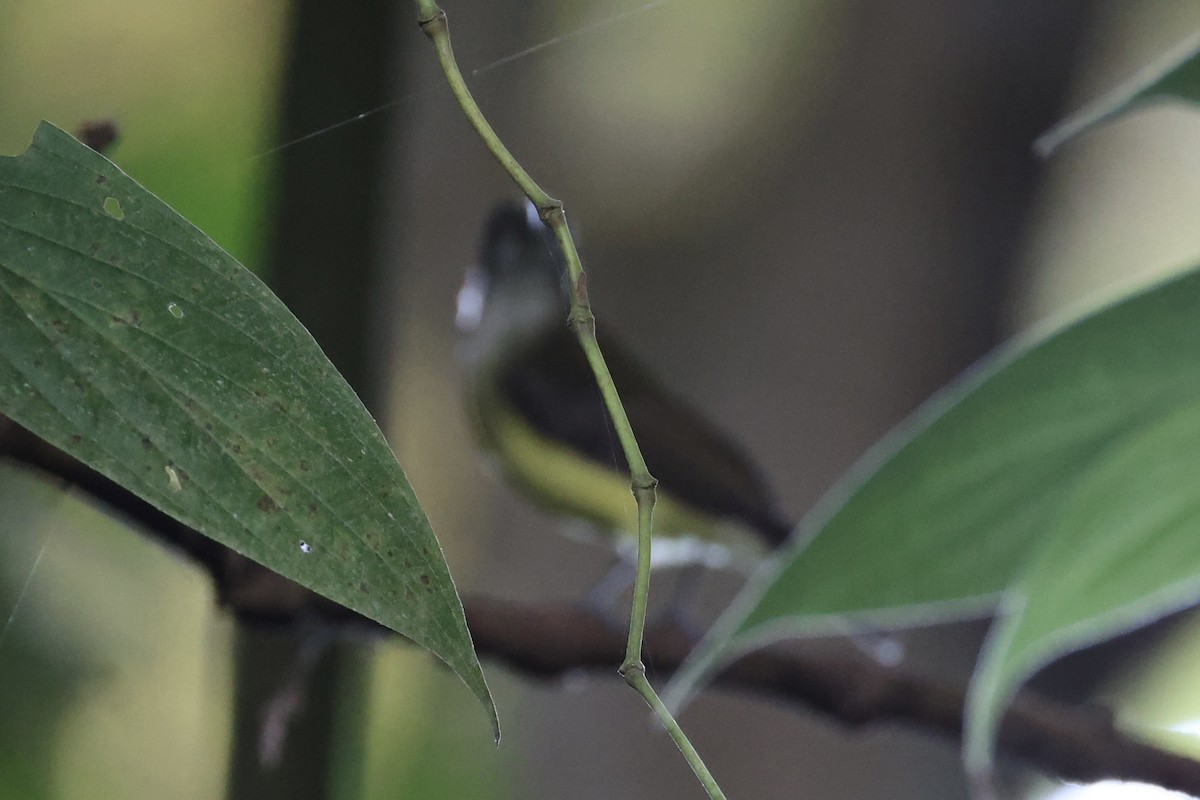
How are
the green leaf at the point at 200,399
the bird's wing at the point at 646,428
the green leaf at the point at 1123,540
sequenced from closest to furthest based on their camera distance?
the green leaf at the point at 200,399, the green leaf at the point at 1123,540, the bird's wing at the point at 646,428

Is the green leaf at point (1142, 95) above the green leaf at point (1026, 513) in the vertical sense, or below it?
above

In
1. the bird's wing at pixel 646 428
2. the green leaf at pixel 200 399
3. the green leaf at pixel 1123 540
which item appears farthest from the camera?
the bird's wing at pixel 646 428

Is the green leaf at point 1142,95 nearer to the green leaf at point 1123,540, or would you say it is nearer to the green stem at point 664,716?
the green leaf at point 1123,540

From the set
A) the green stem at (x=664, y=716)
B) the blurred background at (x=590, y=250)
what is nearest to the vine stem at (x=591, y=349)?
the green stem at (x=664, y=716)

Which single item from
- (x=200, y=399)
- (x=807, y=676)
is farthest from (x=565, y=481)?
(x=200, y=399)

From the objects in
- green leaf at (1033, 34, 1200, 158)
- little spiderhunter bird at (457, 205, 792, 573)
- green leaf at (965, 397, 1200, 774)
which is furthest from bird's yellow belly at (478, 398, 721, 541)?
green leaf at (1033, 34, 1200, 158)

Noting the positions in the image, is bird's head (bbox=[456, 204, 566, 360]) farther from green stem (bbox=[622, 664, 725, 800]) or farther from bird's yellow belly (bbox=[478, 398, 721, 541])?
green stem (bbox=[622, 664, 725, 800])
